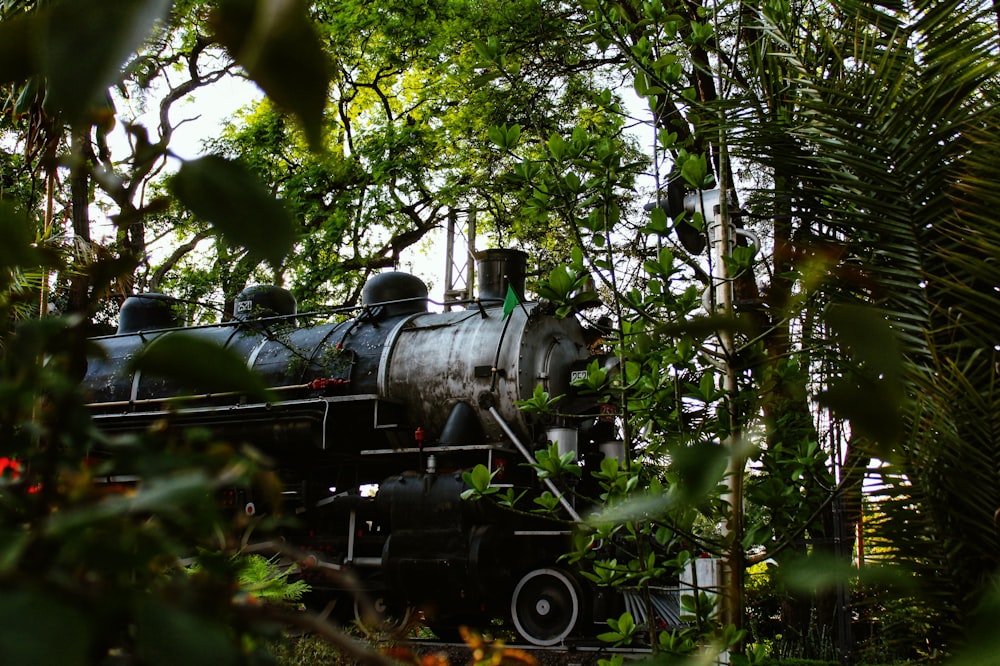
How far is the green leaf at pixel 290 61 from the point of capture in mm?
291

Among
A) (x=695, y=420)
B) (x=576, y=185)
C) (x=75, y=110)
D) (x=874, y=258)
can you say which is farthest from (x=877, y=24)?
(x=75, y=110)

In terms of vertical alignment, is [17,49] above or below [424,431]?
below

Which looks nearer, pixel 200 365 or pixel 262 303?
pixel 200 365

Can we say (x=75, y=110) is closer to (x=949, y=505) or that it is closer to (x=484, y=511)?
(x=949, y=505)

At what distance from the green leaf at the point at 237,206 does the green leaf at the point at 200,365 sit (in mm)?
49

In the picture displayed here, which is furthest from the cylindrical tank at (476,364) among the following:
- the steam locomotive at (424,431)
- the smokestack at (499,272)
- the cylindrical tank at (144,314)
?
the cylindrical tank at (144,314)

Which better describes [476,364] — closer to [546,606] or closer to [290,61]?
[546,606]

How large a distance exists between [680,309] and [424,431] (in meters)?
6.88

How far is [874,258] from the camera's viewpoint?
1.78m

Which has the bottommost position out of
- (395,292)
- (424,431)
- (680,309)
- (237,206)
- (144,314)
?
(237,206)

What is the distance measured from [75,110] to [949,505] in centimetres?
147

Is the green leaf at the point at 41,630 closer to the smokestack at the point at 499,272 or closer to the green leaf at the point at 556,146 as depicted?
the green leaf at the point at 556,146

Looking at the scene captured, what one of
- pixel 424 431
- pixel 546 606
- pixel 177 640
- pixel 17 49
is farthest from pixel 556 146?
pixel 424 431

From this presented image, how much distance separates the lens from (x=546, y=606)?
7824 millimetres
